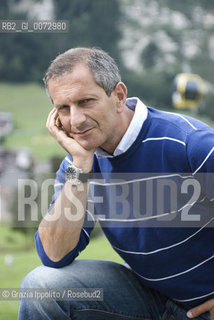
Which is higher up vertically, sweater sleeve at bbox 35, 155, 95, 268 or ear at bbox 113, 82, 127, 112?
ear at bbox 113, 82, 127, 112

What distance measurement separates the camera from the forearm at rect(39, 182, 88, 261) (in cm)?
168

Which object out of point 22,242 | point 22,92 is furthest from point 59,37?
point 22,242

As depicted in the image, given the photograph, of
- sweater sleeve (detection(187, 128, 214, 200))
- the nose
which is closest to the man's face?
the nose

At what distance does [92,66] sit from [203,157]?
17.8 inches

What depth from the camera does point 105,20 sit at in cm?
2538

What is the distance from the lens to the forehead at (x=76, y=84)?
165 cm

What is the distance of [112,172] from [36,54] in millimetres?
24631

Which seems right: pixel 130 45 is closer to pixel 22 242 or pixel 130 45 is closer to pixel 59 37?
pixel 59 37

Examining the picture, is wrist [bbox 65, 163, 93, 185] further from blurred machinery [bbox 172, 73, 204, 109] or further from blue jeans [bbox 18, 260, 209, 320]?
blurred machinery [bbox 172, 73, 204, 109]

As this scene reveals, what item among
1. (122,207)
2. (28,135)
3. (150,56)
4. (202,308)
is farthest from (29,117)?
(202,308)

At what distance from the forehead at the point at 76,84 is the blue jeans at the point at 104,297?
560 millimetres

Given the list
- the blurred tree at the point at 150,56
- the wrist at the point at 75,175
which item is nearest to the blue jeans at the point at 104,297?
the wrist at the point at 75,175

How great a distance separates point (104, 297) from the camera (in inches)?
69.2

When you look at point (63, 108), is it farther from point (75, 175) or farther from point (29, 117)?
point (29, 117)
